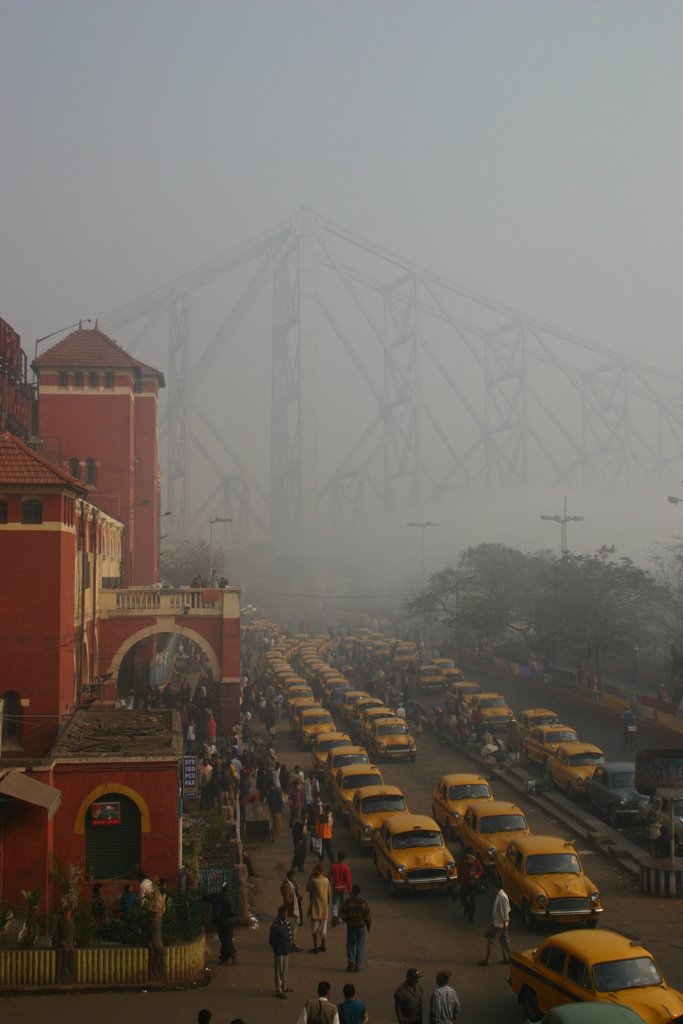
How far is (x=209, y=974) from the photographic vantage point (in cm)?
1382

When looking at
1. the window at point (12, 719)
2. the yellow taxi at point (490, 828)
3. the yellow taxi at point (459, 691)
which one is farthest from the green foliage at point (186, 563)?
the yellow taxi at point (490, 828)

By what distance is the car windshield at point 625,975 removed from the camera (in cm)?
1095

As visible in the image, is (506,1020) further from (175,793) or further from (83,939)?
(175,793)

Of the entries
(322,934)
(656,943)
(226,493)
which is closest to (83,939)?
(322,934)

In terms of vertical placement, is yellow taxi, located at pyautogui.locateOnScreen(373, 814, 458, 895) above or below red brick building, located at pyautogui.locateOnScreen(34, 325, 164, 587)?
below

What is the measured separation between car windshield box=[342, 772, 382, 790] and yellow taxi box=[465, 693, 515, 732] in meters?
11.5

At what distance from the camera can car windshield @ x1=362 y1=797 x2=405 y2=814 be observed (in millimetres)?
20672

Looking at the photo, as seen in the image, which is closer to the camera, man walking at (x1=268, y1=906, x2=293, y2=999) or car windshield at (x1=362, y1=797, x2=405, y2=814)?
man walking at (x1=268, y1=906, x2=293, y2=999)

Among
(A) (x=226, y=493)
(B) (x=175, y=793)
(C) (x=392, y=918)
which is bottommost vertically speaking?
(C) (x=392, y=918)

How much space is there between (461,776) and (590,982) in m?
11.2

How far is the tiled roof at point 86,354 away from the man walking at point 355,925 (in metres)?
32.7

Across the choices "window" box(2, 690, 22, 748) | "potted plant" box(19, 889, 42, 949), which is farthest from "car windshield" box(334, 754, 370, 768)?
"potted plant" box(19, 889, 42, 949)

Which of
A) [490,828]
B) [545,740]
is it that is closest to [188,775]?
[490,828]

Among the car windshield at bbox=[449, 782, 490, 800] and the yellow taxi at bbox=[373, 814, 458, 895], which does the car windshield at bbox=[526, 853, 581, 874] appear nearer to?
the yellow taxi at bbox=[373, 814, 458, 895]
